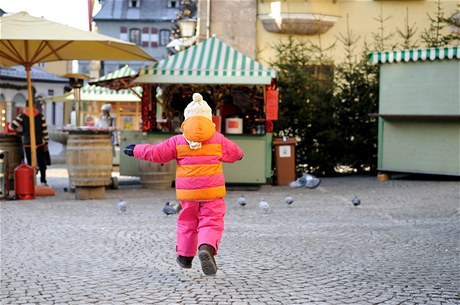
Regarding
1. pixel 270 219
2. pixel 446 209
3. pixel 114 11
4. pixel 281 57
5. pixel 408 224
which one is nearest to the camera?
pixel 408 224

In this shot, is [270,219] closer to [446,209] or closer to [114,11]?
[446,209]

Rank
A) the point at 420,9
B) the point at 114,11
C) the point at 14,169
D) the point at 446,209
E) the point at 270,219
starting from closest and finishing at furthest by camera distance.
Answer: the point at 270,219 → the point at 446,209 → the point at 14,169 → the point at 420,9 → the point at 114,11

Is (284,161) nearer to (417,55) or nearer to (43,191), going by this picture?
(417,55)

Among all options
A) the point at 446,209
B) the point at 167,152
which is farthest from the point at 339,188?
the point at 167,152

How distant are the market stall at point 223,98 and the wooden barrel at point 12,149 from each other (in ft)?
8.40

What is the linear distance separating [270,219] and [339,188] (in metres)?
6.02

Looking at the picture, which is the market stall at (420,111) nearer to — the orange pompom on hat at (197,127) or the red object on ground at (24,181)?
the red object on ground at (24,181)

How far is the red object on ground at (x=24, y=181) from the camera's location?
15617mm

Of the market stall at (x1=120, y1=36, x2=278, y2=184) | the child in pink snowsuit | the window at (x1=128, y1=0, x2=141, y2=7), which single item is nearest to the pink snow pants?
the child in pink snowsuit

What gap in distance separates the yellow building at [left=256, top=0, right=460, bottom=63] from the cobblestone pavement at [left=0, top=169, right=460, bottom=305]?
12512mm

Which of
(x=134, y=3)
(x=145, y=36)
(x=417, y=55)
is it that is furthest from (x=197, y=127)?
(x=134, y=3)

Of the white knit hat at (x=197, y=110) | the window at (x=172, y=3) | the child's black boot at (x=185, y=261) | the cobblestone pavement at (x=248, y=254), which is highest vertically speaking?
the window at (x=172, y=3)

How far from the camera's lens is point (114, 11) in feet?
324

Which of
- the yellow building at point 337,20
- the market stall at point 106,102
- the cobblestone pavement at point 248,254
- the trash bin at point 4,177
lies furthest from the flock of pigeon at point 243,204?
the market stall at point 106,102
